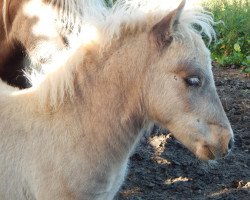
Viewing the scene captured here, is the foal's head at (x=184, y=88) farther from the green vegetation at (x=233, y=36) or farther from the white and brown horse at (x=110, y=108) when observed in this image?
the green vegetation at (x=233, y=36)

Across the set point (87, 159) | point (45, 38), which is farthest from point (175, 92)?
point (45, 38)

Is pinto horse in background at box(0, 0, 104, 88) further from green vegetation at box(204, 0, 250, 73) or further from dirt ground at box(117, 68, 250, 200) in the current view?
green vegetation at box(204, 0, 250, 73)

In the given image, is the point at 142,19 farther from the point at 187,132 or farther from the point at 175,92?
the point at 187,132

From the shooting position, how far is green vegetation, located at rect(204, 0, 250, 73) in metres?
8.83

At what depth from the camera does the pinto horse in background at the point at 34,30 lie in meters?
3.95

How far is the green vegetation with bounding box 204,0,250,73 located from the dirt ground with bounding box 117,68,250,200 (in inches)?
104

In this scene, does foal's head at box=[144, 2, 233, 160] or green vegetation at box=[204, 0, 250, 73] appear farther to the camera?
green vegetation at box=[204, 0, 250, 73]

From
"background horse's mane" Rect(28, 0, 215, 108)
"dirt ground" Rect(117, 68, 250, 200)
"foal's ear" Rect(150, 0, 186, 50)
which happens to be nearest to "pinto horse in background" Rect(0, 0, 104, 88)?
"background horse's mane" Rect(28, 0, 215, 108)

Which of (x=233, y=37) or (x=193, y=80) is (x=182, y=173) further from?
(x=233, y=37)

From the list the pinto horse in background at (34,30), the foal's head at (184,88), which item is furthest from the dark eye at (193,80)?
the pinto horse in background at (34,30)

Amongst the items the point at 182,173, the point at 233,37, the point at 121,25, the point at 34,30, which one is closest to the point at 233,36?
the point at 233,37

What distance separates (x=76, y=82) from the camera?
3.18 m

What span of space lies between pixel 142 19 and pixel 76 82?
556 millimetres

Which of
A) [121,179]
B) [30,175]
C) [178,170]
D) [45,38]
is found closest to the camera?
[30,175]
